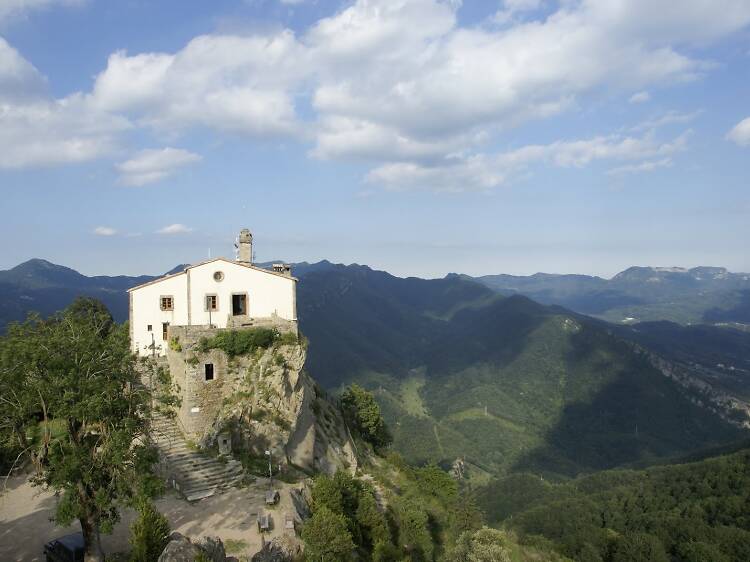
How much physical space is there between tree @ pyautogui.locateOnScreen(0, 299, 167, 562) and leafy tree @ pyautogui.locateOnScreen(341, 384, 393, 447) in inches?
1459

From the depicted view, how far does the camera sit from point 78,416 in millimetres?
16344

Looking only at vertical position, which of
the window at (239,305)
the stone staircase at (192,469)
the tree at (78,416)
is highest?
the window at (239,305)

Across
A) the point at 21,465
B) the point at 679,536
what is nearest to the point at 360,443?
the point at 21,465

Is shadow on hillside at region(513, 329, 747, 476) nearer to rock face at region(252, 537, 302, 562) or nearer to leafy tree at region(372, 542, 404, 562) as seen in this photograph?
leafy tree at region(372, 542, 404, 562)

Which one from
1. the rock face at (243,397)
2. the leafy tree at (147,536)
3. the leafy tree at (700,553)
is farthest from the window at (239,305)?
the leafy tree at (700,553)

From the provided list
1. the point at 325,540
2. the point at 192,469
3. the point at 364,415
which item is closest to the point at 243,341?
the point at 192,469

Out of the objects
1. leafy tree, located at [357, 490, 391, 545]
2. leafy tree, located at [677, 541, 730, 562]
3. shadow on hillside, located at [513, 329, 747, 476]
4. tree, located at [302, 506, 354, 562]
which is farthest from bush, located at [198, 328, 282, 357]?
shadow on hillside, located at [513, 329, 747, 476]

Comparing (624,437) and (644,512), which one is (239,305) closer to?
(644,512)

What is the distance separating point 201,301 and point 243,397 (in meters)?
8.10

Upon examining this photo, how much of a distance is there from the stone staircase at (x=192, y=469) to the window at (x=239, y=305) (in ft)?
30.7

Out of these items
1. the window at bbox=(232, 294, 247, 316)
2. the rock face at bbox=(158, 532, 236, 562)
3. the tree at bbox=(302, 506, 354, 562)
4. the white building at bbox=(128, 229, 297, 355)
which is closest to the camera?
the rock face at bbox=(158, 532, 236, 562)

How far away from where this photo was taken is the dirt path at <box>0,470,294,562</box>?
797 inches

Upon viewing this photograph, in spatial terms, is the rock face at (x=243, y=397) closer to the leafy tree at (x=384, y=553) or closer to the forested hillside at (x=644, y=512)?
the leafy tree at (x=384, y=553)

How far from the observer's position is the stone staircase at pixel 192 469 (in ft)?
84.3
